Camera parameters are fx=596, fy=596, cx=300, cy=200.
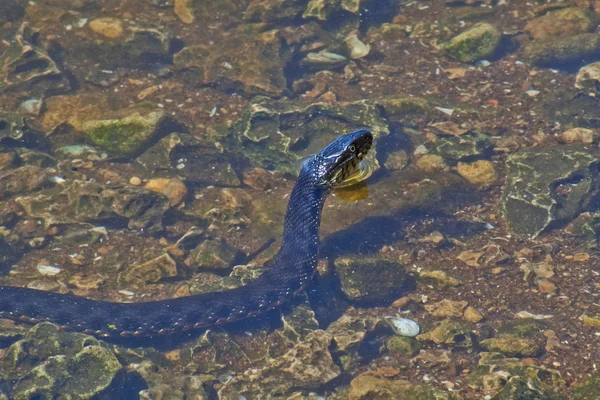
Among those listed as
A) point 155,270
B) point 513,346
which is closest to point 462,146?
point 513,346

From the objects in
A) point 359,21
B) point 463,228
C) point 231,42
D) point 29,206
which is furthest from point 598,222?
point 29,206

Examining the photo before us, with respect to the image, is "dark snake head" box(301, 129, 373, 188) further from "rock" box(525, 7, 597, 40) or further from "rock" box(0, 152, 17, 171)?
"rock" box(525, 7, 597, 40)

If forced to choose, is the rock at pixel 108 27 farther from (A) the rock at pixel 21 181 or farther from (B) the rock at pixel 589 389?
(B) the rock at pixel 589 389

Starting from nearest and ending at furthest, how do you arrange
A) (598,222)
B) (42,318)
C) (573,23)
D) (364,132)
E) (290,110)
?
(364,132), (42,318), (598,222), (290,110), (573,23)

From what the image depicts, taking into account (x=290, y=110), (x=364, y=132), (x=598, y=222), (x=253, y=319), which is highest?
(x=364, y=132)

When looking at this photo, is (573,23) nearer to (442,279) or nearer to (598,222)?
(598,222)

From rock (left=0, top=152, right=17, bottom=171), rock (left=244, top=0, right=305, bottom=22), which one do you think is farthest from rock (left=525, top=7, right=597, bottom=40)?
rock (left=0, top=152, right=17, bottom=171)
